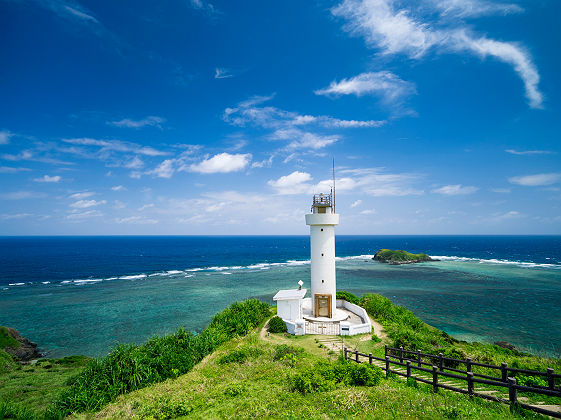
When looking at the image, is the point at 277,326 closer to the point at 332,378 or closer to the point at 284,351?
the point at 284,351

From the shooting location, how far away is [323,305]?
19.4 m

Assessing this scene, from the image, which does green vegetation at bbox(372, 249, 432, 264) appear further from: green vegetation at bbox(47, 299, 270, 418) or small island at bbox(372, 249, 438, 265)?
green vegetation at bbox(47, 299, 270, 418)

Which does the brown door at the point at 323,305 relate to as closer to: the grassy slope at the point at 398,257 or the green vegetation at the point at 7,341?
the green vegetation at the point at 7,341

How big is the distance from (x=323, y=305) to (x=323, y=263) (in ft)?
9.78

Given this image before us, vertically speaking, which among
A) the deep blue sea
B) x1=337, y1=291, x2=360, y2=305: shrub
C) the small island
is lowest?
the deep blue sea

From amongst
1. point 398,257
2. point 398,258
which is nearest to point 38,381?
point 398,258

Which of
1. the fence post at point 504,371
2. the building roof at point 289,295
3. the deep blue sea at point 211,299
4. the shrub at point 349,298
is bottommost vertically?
the deep blue sea at point 211,299

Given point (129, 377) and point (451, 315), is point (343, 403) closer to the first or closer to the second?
point (129, 377)

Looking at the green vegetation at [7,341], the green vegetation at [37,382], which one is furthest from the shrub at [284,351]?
the green vegetation at [7,341]

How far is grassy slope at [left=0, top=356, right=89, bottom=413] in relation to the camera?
1193 centimetres

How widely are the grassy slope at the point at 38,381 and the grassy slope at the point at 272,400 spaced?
479 cm

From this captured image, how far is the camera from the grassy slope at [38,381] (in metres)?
11.9

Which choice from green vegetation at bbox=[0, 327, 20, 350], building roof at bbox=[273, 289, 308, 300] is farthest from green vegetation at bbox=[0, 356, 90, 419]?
building roof at bbox=[273, 289, 308, 300]

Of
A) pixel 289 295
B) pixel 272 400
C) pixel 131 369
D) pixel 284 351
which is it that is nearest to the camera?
pixel 272 400
